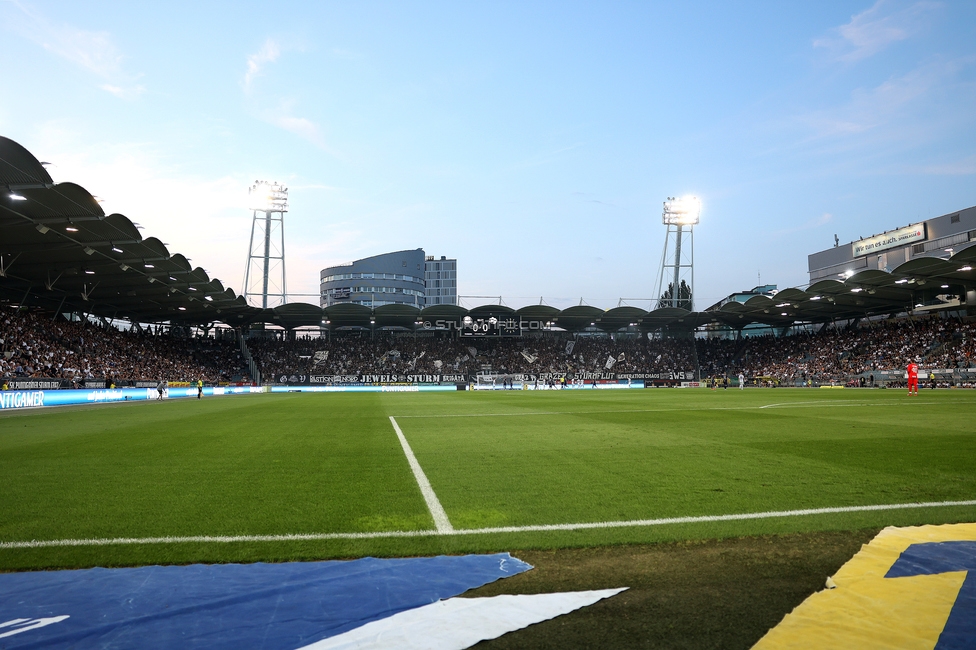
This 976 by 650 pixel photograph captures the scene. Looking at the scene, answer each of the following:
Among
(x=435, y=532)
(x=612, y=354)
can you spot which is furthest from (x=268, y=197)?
(x=435, y=532)

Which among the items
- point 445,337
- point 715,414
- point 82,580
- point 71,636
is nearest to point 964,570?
point 71,636

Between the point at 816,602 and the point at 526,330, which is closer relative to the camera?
the point at 816,602

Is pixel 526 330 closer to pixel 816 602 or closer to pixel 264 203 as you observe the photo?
pixel 264 203

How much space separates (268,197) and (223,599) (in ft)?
216

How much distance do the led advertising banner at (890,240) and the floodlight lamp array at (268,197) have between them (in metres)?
69.8

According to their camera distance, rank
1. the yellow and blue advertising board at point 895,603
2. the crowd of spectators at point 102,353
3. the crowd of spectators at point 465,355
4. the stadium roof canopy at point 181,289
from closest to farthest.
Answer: the yellow and blue advertising board at point 895,603
the stadium roof canopy at point 181,289
the crowd of spectators at point 102,353
the crowd of spectators at point 465,355

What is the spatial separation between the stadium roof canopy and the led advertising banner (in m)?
12.1

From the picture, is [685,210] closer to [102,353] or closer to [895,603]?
[102,353]

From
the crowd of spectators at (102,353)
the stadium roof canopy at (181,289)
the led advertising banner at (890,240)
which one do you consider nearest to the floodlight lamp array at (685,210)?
the stadium roof canopy at (181,289)

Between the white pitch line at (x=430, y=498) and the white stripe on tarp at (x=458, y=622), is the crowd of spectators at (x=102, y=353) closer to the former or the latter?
the white pitch line at (x=430, y=498)

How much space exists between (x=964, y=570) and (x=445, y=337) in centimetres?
6702

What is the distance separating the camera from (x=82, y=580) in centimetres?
393

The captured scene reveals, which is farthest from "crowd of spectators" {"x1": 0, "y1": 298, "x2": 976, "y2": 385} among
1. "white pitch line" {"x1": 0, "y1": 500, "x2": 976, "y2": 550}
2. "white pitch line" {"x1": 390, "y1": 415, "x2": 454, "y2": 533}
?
"white pitch line" {"x1": 0, "y1": 500, "x2": 976, "y2": 550}

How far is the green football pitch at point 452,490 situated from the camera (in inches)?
193
